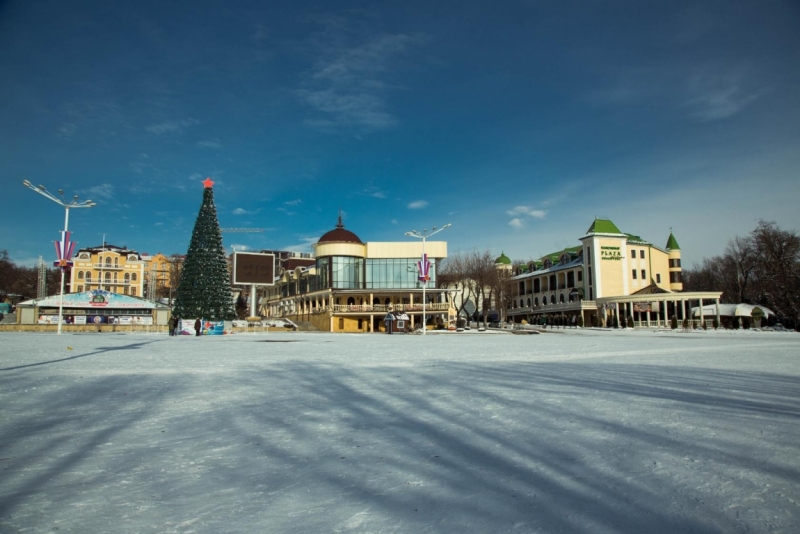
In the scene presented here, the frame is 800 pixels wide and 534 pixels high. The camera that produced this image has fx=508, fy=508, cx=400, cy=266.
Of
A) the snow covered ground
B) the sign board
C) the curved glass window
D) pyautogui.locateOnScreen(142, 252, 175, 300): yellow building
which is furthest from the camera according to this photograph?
pyautogui.locateOnScreen(142, 252, 175, 300): yellow building

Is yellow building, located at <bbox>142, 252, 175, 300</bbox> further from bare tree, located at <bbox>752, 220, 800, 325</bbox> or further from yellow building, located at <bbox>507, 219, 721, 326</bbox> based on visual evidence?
bare tree, located at <bbox>752, 220, 800, 325</bbox>

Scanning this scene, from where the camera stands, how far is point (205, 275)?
4844cm

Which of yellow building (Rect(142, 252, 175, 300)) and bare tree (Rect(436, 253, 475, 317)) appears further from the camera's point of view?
yellow building (Rect(142, 252, 175, 300))

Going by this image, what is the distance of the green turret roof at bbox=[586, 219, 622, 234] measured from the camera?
226 ft

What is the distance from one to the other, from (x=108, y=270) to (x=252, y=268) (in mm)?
49528

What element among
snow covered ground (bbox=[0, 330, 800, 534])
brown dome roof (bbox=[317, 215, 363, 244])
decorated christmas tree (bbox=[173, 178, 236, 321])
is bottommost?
snow covered ground (bbox=[0, 330, 800, 534])

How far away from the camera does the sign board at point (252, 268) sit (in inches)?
2419

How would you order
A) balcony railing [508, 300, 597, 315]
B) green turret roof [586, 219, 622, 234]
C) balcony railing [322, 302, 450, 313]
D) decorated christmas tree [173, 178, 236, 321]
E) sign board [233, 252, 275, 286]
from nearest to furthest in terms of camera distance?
1. decorated christmas tree [173, 178, 236, 321]
2. balcony railing [322, 302, 450, 313]
3. sign board [233, 252, 275, 286]
4. balcony railing [508, 300, 597, 315]
5. green turret roof [586, 219, 622, 234]

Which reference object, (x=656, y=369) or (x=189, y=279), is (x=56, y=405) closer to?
(x=656, y=369)

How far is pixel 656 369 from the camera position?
39.6 ft

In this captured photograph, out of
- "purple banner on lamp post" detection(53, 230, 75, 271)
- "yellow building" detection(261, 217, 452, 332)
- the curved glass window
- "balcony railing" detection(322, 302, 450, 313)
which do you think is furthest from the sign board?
"purple banner on lamp post" detection(53, 230, 75, 271)

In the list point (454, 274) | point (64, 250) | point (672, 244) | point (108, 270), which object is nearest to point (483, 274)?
point (454, 274)

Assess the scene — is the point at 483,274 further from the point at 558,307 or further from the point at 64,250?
the point at 64,250

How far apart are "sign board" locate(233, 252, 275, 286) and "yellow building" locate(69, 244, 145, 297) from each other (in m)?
44.4
